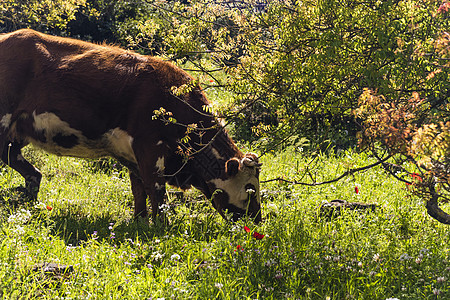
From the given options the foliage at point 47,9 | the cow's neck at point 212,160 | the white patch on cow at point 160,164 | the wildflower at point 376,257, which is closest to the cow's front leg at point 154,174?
the white patch on cow at point 160,164

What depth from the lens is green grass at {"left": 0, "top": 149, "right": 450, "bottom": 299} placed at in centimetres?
466

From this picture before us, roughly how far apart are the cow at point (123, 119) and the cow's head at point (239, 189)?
0.01 metres

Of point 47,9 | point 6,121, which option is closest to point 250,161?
point 6,121

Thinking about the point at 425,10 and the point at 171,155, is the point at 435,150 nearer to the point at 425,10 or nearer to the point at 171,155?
the point at 425,10

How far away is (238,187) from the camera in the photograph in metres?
7.30

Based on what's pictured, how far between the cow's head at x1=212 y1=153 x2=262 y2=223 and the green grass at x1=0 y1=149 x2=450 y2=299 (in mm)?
243

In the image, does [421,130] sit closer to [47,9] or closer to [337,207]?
[337,207]

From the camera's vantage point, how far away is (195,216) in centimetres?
694

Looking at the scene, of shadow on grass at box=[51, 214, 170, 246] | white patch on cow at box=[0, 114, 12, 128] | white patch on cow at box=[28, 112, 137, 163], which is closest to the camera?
shadow on grass at box=[51, 214, 170, 246]

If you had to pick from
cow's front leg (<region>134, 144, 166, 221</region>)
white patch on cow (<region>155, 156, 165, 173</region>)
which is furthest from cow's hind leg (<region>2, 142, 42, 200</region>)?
white patch on cow (<region>155, 156, 165, 173</region>)

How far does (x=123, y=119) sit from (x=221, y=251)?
8.58ft

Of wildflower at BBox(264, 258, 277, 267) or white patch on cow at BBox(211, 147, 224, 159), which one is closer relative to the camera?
wildflower at BBox(264, 258, 277, 267)

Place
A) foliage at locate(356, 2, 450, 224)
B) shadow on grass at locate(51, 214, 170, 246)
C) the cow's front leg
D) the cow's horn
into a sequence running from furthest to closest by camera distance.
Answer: the cow's front leg < the cow's horn < shadow on grass at locate(51, 214, 170, 246) < foliage at locate(356, 2, 450, 224)

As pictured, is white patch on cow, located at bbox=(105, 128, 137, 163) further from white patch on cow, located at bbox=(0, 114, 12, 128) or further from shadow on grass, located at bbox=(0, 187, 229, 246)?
white patch on cow, located at bbox=(0, 114, 12, 128)
